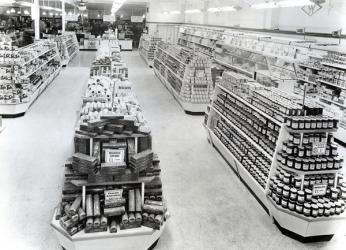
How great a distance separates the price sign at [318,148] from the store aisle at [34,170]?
3618 mm

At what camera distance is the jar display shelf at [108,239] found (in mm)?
4043

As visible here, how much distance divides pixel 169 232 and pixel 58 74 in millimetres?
13974

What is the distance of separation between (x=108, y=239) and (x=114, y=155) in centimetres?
99

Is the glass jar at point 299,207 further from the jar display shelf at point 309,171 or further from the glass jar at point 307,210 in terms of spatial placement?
the jar display shelf at point 309,171

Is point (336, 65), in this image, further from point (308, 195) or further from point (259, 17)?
point (259, 17)

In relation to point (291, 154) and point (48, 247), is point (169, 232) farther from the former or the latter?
point (291, 154)

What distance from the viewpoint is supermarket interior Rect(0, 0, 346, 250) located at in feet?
14.1

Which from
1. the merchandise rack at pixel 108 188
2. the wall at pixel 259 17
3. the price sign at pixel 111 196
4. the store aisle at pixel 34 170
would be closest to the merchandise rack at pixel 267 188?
the merchandise rack at pixel 108 188

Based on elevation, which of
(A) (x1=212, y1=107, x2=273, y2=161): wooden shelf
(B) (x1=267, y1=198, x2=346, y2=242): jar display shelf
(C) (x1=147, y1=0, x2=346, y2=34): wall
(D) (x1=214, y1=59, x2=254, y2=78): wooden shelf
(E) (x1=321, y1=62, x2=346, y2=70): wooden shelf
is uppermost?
(C) (x1=147, y1=0, x2=346, y2=34): wall

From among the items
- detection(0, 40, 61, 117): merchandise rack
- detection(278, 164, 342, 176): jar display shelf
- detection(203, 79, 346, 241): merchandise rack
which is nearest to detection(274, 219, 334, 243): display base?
detection(203, 79, 346, 241): merchandise rack

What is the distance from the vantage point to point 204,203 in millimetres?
5672

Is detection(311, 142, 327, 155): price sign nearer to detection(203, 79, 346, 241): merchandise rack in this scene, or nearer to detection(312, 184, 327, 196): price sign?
detection(203, 79, 346, 241): merchandise rack

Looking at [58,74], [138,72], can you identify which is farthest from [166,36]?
[58,74]

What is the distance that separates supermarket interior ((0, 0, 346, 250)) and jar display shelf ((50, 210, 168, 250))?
0.05 feet
